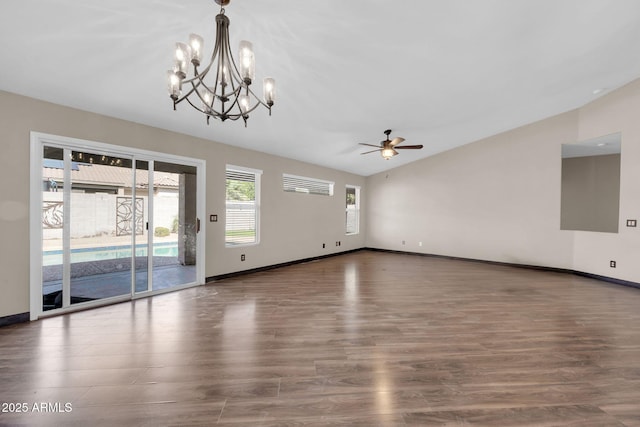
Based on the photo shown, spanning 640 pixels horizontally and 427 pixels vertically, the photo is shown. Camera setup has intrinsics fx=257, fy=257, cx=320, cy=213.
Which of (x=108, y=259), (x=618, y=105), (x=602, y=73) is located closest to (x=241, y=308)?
(x=108, y=259)

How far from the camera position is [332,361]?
7.23ft

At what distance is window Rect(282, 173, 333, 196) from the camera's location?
623cm

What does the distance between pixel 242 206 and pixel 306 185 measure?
6.72 ft

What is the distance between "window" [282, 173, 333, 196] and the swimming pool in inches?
109

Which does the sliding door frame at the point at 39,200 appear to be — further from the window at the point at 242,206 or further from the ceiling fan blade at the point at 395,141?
the ceiling fan blade at the point at 395,141

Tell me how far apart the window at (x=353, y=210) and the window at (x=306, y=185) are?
4.05 ft

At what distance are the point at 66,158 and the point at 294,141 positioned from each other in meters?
3.39

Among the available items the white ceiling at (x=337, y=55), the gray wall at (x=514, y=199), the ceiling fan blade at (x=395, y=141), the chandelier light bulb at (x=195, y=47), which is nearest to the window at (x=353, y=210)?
the gray wall at (x=514, y=199)

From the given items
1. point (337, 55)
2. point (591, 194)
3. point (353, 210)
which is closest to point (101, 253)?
point (337, 55)

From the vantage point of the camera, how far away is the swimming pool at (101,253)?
3160 mm

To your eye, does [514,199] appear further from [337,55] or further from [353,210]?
[337,55]

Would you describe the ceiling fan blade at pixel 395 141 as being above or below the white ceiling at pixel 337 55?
below

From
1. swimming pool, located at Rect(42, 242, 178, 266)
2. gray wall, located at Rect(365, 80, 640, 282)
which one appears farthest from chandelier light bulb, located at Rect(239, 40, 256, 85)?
gray wall, located at Rect(365, 80, 640, 282)

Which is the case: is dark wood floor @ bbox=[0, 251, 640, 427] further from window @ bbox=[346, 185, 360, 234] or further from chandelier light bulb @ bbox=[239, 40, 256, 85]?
window @ bbox=[346, 185, 360, 234]
